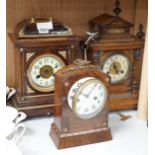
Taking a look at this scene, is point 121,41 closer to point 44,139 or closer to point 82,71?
point 82,71

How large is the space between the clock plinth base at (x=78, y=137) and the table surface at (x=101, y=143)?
0.4 inches

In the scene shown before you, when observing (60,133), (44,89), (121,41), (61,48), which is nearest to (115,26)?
(121,41)

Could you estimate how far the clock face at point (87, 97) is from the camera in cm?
81

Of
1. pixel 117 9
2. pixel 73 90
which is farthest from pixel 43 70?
pixel 117 9

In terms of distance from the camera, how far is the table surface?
0.81 meters

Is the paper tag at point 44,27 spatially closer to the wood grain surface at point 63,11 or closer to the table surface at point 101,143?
the wood grain surface at point 63,11

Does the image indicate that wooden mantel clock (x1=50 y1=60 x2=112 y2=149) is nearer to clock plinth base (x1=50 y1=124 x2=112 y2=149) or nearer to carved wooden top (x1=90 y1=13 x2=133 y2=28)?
clock plinth base (x1=50 y1=124 x2=112 y2=149)

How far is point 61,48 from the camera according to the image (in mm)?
973

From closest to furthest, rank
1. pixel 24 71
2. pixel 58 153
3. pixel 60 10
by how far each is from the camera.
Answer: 1. pixel 58 153
2. pixel 24 71
3. pixel 60 10

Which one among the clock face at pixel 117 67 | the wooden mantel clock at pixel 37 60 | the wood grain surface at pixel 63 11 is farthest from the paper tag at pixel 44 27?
the clock face at pixel 117 67

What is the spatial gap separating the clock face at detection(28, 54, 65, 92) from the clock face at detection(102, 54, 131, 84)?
16 centimetres

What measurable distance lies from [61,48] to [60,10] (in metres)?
0.18

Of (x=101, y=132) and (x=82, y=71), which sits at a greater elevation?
(x=82, y=71)

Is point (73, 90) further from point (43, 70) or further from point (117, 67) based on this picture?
point (117, 67)
